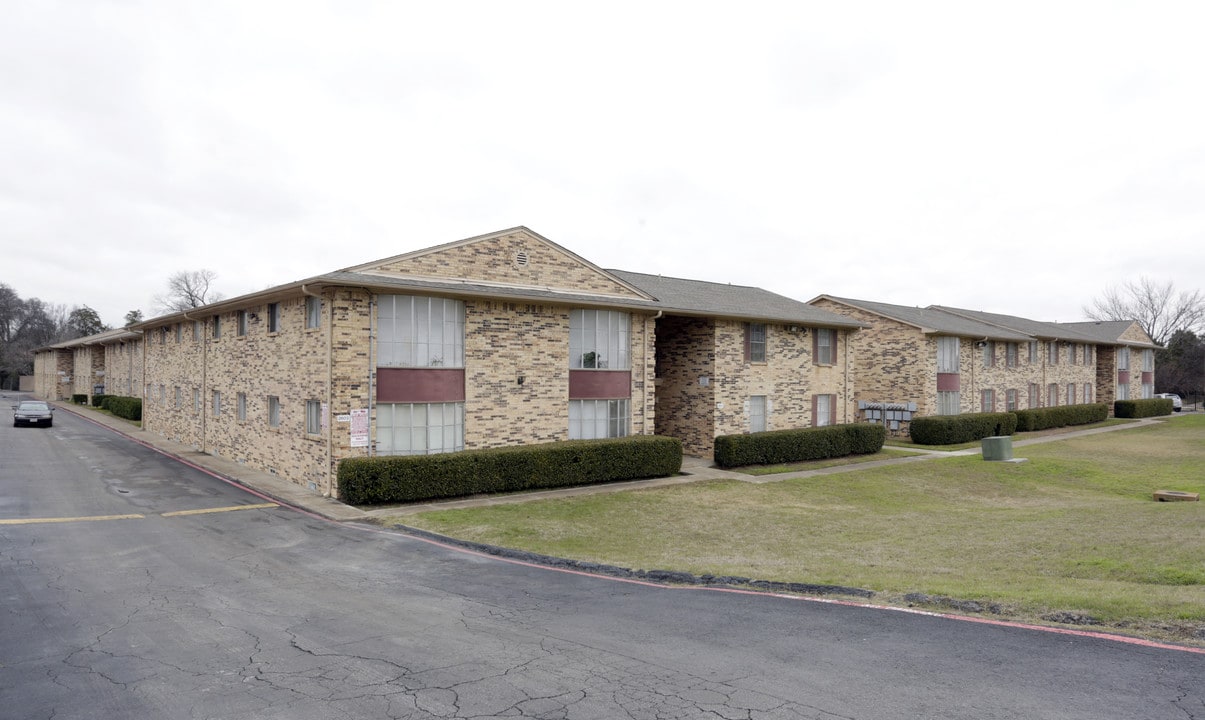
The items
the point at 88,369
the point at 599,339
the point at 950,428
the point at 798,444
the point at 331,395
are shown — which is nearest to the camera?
the point at 331,395

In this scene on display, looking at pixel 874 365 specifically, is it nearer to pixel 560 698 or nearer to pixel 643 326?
pixel 643 326

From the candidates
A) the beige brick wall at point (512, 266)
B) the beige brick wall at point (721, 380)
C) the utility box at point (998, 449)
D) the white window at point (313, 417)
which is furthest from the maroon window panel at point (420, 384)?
the utility box at point (998, 449)

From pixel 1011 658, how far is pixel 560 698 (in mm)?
4256

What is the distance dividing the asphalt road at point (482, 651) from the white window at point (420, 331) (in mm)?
7148

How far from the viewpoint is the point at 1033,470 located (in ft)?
83.8

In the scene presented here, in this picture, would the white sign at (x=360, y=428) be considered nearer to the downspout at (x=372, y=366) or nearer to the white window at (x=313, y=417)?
the downspout at (x=372, y=366)

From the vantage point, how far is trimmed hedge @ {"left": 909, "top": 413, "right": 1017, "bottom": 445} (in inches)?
1278

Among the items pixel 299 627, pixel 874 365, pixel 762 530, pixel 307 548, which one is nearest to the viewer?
pixel 299 627

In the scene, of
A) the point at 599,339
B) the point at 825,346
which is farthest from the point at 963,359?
the point at 599,339

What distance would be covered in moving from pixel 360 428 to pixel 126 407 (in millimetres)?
30930

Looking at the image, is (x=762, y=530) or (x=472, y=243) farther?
(x=472, y=243)

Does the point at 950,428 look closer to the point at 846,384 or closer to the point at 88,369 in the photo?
the point at 846,384

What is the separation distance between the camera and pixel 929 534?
13.9 meters

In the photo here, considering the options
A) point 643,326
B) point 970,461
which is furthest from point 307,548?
point 970,461
